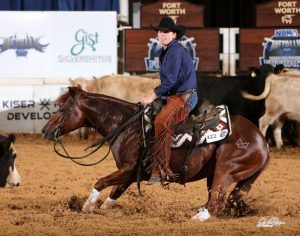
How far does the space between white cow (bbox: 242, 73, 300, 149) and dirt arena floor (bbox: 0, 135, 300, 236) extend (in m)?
1.58

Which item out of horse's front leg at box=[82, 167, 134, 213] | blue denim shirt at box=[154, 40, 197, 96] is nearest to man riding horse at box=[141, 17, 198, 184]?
blue denim shirt at box=[154, 40, 197, 96]

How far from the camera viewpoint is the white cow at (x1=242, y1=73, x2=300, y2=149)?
42.1 ft

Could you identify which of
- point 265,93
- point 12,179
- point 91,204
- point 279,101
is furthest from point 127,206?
point 279,101

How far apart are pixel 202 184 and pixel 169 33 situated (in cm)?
305

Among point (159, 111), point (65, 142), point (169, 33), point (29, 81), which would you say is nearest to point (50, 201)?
point (159, 111)

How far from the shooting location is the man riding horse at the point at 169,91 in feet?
22.0

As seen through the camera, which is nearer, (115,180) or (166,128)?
(166,128)

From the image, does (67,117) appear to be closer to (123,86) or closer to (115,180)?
(115,180)

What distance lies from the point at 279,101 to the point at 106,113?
249 inches

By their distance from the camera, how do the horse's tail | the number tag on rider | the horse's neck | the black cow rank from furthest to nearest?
the horse's tail → the black cow → the horse's neck → the number tag on rider

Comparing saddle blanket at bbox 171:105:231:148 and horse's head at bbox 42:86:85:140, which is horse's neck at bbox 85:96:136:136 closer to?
horse's head at bbox 42:86:85:140

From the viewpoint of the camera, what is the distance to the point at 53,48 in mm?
14414

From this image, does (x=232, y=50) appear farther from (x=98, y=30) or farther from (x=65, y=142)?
(x=65, y=142)

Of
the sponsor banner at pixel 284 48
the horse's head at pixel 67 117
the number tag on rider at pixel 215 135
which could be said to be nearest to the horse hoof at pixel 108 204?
the horse's head at pixel 67 117
